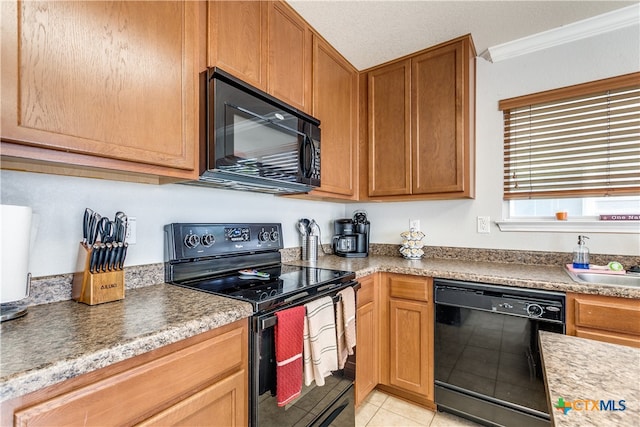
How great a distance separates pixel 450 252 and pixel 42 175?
2402mm

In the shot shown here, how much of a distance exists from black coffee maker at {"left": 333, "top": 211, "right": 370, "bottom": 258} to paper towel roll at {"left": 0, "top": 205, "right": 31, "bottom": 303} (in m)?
1.84

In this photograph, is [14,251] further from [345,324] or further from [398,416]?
[398,416]

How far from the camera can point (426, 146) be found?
211 centimetres

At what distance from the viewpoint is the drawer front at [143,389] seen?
62 centimetres

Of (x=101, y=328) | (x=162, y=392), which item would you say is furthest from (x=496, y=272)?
(x=101, y=328)

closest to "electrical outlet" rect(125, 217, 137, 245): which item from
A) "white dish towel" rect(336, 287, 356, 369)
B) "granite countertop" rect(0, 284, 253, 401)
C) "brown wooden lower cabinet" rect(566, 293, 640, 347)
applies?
"granite countertop" rect(0, 284, 253, 401)

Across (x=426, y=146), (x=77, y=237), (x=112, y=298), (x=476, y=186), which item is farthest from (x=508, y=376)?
(x=77, y=237)

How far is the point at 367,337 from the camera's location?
1871mm

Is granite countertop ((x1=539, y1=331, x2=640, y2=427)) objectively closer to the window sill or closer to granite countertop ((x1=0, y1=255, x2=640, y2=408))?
granite countertop ((x1=0, y1=255, x2=640, y2=408))

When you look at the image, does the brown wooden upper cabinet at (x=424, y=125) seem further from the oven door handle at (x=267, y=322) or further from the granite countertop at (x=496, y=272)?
the oven door handle at (x=267, y=322)

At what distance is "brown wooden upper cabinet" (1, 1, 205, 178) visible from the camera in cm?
78

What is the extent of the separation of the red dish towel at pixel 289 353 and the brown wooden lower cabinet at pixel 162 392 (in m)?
0.13

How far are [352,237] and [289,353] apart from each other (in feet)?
4.51

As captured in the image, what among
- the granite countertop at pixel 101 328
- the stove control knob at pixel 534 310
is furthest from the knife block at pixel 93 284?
the stove control knob at pixel 534 310
